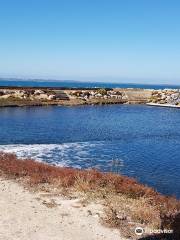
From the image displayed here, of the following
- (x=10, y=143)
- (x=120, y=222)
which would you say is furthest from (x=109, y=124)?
(x=120, y=222)

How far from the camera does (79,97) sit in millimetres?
123562

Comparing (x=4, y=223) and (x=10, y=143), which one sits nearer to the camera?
(x=4, y=223)

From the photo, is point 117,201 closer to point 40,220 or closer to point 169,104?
point 40,220

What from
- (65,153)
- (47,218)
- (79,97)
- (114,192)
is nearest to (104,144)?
(65,153)

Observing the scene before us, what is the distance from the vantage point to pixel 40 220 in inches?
744

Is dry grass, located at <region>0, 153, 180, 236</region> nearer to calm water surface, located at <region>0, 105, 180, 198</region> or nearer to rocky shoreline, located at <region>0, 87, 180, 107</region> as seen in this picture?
calm water surface, located at <region>0, 105, 180, 198</region>

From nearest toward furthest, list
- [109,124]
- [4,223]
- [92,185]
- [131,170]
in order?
[4,223] < [92,185] < [131,170] < [109,124]

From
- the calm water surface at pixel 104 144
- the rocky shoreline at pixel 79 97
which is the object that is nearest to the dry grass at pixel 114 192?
the calm water surface at pixel 104 144

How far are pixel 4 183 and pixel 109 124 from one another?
Result: 45.7 metres

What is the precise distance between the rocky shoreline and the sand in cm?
8036

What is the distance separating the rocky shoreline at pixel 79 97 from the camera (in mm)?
109688

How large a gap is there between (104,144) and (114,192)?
85.1ft

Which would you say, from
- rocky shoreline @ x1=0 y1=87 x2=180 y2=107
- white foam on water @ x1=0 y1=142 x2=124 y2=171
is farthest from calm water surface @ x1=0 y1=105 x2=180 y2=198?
rocky shoreline @ x1=0 y1=87 x2=180 y2=107

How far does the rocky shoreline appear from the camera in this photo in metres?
110
